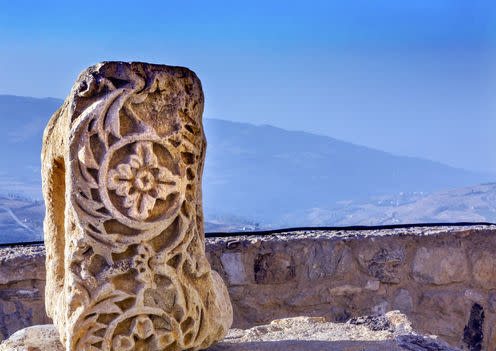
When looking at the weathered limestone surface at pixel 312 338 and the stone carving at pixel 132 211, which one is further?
the weathered limestone surface at pixel 312 338

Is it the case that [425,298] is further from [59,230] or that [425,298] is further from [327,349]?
[59,230]

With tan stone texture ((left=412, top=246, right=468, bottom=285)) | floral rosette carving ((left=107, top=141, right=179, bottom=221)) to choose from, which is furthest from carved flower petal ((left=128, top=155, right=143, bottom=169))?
tan stone texture ((left=412, top=246, right=468, bottom=285))

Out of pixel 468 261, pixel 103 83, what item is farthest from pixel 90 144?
pixel 468 261

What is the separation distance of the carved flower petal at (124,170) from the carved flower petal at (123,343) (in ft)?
1.80

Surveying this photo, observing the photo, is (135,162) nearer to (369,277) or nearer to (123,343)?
(123,343)

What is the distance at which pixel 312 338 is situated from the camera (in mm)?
2699

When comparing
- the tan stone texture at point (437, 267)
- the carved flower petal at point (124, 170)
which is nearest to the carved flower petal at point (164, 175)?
the carved flower petal at point (124, 170)

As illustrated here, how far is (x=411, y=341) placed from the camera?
2654 mm

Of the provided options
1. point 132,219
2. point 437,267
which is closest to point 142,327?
point 132,219

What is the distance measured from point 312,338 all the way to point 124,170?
114 cm

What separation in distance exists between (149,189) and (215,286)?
53cm

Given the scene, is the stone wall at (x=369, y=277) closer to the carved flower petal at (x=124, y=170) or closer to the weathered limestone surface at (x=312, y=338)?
the weathered limestone surface at (x=312, y=338)

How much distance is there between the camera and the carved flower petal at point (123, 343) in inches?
85.3

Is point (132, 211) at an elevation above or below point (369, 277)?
above
